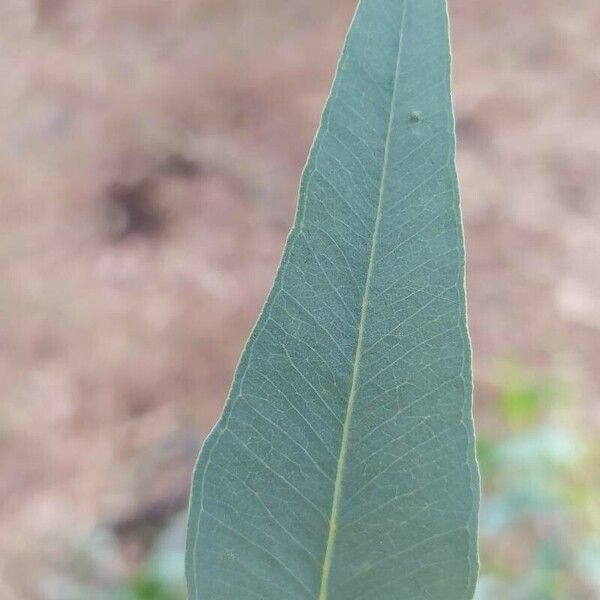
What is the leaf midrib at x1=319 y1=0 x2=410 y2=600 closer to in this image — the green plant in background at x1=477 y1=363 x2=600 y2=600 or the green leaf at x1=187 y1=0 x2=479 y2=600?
the green leaf at x1=187 y1=0 x2=479 y2=600

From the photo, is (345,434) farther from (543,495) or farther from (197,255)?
(197,255)

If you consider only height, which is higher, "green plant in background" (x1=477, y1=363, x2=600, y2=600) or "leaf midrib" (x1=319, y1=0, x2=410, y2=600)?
"green plant in background" (x1=477, y1=363, x2=600, y2=600)

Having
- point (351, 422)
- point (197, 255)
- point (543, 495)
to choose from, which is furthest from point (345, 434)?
point (197, 255)

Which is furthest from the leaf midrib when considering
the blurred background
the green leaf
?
the blurred background

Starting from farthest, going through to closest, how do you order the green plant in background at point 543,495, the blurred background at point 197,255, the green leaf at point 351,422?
1. the blurred background at point 197,255
2. the green plant in background at point 543,495
3. the green leaf at point 351,422

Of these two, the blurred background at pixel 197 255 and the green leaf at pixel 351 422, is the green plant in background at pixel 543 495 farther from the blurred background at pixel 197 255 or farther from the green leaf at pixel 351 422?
the green leaf at pixel 351 422

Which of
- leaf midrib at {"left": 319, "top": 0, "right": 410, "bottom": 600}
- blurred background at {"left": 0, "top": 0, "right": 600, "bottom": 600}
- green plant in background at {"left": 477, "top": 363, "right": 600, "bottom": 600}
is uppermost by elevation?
blurred background at {"left": 0, "top": 0, "right": 600, "bottom": 600}

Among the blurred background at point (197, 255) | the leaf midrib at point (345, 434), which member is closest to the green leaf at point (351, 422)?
the leaf midrib at point (345, 434)

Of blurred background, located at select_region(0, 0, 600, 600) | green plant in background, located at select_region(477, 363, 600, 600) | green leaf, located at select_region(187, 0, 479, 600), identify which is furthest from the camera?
blurred background, located at select_region(0, 0, 600, 600)

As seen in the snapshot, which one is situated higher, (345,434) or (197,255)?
(197,255)
